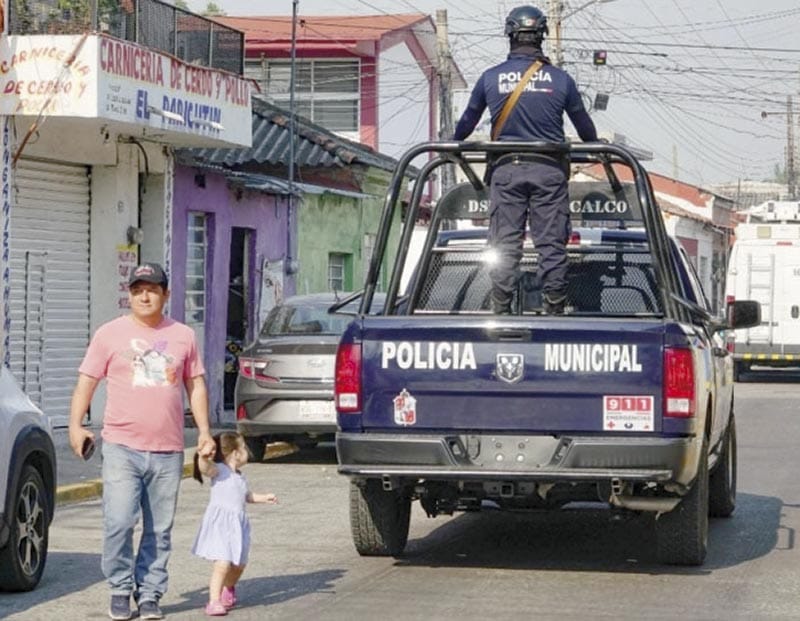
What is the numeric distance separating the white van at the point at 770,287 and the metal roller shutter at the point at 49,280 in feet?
58.8

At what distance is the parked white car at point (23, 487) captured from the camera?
946 centimetres

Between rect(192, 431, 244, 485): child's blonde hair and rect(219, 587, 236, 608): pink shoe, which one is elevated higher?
rect(192, 431, 244, 485): child's blonde hair

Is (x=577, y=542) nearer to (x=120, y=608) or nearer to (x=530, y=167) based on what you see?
(x=530, y=167)

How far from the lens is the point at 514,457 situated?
395 inches

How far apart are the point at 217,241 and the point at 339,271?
7.13m

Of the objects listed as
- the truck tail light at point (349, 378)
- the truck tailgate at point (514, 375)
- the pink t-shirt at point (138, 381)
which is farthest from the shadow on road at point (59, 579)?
the truck tailgate at point (514, 375)

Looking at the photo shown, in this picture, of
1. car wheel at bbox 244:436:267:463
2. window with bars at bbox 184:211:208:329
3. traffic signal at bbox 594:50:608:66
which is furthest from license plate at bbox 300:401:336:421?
traffic signal at bbox 594:50:608:66

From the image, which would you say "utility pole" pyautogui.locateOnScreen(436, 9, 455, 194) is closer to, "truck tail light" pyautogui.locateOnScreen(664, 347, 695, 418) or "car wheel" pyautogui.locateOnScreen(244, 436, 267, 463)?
"car wheel" pyautogui.locateOnScreen(244, 436, 267, 463)

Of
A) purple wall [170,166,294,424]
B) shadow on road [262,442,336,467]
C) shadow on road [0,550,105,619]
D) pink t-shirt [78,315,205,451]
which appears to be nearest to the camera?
pink t-shirt [78,315,205,451]

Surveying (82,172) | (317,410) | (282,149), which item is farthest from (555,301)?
(282,149)

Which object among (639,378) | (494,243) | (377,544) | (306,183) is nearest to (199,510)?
(377,544)

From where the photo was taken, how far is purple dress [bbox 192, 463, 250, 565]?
9102mm

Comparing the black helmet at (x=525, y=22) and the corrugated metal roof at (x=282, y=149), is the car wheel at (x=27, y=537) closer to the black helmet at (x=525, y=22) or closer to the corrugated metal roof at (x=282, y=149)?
the black helmet at (x=525, y=22)

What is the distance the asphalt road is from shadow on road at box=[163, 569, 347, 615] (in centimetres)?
1
